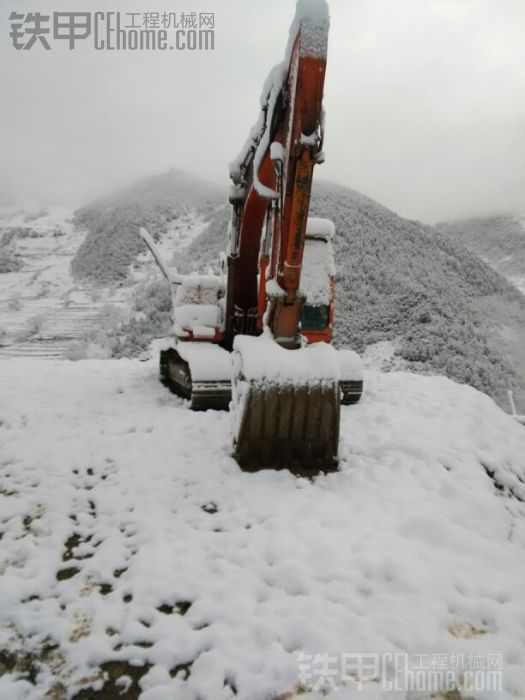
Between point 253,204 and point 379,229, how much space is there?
71.1 feet

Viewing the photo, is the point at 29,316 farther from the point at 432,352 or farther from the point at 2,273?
the point at 432,352

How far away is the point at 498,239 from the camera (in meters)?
65.9

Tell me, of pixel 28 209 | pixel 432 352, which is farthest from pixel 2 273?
pixel 432 352

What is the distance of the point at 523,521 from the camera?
371cm

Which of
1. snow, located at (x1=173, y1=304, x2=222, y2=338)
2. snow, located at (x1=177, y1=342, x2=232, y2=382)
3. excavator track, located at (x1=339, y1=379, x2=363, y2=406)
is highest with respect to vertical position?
snow, located at (x1=173, y1=304, x2=222, y2=338)

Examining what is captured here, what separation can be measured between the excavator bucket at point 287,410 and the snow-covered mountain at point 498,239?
52216 millimetres

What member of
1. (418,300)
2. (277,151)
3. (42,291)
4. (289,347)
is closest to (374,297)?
(418,300)

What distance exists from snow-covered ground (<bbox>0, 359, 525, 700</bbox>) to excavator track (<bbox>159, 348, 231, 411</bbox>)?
607mm

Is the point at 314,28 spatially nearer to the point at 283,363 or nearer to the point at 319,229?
the point at 283,363

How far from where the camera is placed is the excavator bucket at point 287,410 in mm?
4020

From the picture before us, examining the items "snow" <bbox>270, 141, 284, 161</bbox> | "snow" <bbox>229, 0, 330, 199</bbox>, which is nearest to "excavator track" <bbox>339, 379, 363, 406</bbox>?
"snow" <bbox>229, 0, 330, 199</bbox>

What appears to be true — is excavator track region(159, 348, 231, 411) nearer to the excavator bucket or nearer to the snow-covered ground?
the snow-covered ground

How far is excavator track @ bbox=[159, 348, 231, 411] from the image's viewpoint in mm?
5703

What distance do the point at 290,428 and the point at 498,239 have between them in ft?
241
